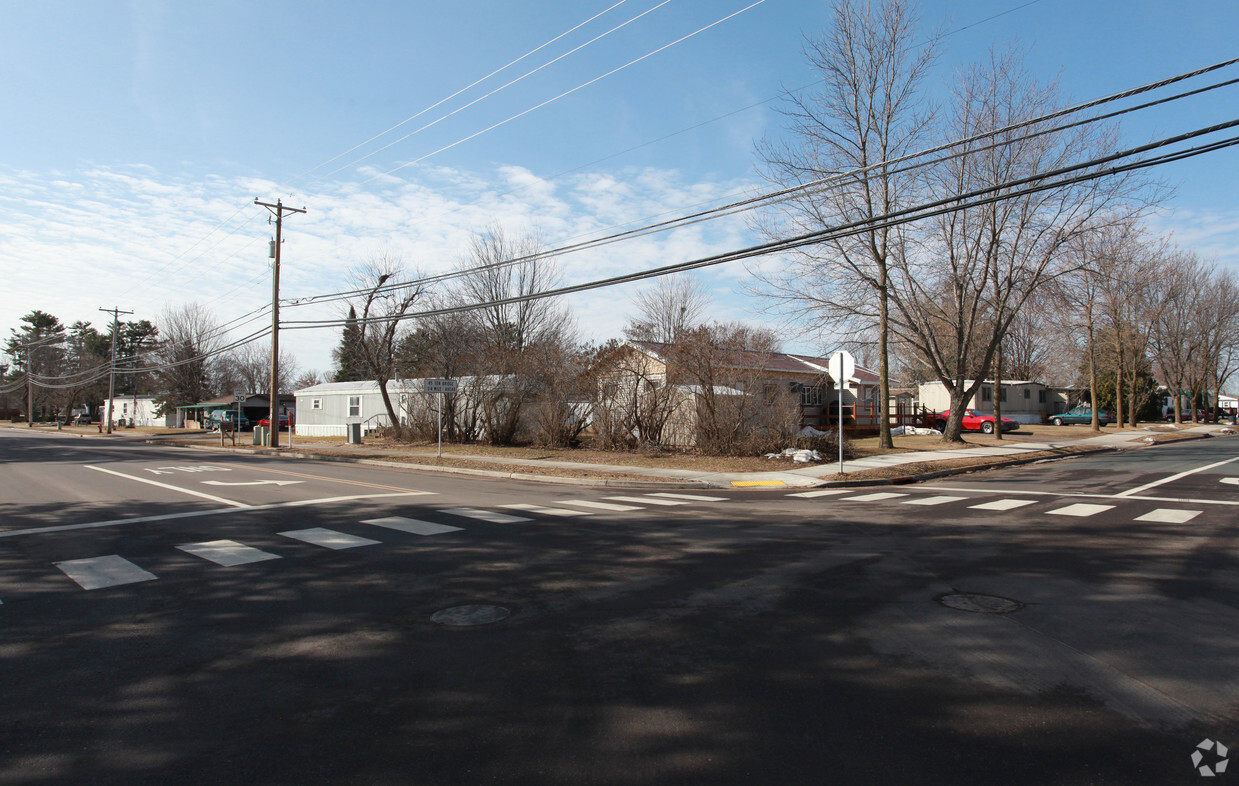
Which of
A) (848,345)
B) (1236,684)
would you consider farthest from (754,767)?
(848,345)

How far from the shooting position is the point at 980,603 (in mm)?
6016

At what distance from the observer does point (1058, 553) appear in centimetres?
808

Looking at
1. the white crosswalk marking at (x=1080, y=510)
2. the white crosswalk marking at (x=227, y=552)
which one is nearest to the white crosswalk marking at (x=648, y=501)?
the white crosswalk marking at (x=1080, y=510)

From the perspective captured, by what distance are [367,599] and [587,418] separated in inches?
758

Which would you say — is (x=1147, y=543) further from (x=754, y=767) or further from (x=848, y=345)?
(x=848, y=345)

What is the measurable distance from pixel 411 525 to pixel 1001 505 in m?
10.1

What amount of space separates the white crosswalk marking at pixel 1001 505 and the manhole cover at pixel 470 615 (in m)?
9.39

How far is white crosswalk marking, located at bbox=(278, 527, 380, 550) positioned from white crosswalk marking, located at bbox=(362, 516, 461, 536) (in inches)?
27.6

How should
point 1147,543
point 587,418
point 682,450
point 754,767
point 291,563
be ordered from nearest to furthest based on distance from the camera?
1. point 754,767
2. point 291,563
3. point 1147,543
4. point 682,450
5. point 587,418

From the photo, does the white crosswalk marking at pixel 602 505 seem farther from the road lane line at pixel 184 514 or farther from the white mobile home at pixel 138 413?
the white mobile home at pixel 138 413

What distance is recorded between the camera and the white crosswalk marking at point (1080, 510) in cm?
1117

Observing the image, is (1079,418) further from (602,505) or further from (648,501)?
(602,505)

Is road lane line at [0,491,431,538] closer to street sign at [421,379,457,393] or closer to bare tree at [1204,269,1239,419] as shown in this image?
street sign at [421,379,457,393]

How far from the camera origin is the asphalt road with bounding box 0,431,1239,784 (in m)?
3.46
